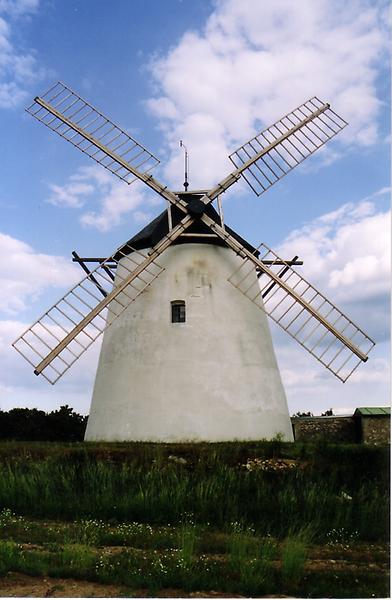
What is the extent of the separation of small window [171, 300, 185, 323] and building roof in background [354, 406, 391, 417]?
6.87m

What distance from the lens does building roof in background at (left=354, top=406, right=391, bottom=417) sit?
18.6 m

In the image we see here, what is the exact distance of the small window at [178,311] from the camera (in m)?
A: 15.0

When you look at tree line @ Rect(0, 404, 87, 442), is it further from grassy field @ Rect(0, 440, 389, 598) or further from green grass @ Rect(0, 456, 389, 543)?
green grass @ Rect(0, 456, 389, 543)

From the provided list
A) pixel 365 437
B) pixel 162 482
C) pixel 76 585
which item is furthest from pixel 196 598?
pixel 365 437

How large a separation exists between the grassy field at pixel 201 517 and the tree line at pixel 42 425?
782cm

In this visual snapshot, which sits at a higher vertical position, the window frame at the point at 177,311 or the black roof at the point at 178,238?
the black roof at the point at 178,238

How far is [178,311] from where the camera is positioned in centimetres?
1510

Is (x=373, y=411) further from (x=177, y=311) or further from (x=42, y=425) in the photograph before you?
(x=42, y=425)

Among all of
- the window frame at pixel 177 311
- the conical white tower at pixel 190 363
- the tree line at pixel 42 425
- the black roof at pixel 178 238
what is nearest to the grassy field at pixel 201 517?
the conical white tower at pixel 190 363

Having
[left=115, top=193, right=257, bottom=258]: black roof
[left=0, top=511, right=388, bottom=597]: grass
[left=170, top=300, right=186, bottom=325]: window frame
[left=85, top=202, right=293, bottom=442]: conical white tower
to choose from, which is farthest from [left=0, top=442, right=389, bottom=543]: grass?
[left=115, top=193, right=257, bottom=258]: black roof

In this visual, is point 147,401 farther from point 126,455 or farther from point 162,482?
point 162,482

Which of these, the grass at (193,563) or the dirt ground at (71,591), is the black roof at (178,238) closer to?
the grass at (193,563)

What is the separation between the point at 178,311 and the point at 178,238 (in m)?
1.78

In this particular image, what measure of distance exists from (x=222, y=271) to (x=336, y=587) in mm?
10382
